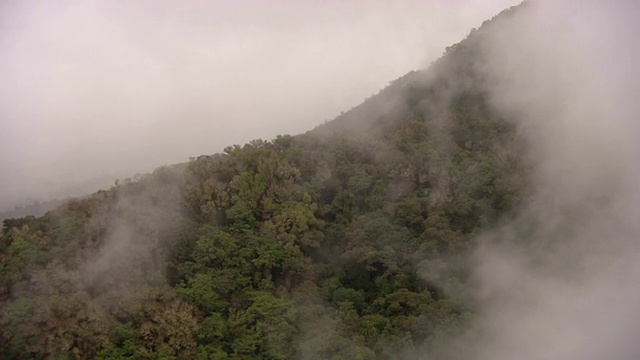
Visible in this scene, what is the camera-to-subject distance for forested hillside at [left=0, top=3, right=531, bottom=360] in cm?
1986

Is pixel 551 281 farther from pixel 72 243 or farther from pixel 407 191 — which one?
pixel 72 243

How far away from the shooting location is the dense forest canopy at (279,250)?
19.9m

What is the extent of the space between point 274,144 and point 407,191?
7245 millimetres

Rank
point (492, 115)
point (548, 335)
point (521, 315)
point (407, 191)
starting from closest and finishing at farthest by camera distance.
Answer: point (548, 335) → point (521, 315) → point (407, 191) → point (492, 115)

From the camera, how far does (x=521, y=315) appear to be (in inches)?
829

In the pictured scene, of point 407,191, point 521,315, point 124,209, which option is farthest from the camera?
point 407,191

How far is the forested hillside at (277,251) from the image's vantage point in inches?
782

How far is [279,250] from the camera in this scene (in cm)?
2420

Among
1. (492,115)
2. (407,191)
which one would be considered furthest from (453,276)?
(492,115)

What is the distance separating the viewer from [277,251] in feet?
79.1

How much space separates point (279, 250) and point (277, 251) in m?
0.12

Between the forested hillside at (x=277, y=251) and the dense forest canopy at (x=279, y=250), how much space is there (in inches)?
2.6

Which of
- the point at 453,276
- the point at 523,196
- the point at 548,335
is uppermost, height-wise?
the point at 523,196

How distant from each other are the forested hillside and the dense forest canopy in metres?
0.07
